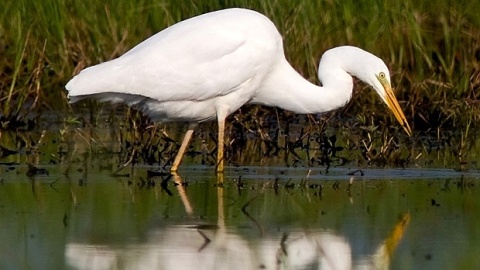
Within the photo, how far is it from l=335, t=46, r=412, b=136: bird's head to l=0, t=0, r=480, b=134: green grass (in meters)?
1.35

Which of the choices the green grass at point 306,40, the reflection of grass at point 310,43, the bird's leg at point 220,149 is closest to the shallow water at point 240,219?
the bird's leg at point 220,149

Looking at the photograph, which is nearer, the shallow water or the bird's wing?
the shallow water

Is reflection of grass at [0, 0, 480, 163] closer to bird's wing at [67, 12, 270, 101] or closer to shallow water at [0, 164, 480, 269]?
bird's wing at [67, 12, 270, 101]

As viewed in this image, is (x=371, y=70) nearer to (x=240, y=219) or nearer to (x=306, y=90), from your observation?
(x=306, y=90)

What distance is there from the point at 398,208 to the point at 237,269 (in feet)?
5.84

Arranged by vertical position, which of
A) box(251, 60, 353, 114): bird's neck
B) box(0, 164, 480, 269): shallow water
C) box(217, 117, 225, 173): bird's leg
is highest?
box(251, 60, 353, 114): bird's neck

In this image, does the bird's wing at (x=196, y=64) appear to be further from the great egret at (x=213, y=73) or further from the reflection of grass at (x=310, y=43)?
the reflection of grass at (x=310, y=43)

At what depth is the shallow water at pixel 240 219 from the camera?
18.7ft

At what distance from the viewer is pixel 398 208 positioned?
7.04m

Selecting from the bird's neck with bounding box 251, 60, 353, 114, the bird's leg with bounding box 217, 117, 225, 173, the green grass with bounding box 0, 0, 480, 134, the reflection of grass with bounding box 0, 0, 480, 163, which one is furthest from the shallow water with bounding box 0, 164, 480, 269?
the green grass with bounding box 0, 0, 480, 134

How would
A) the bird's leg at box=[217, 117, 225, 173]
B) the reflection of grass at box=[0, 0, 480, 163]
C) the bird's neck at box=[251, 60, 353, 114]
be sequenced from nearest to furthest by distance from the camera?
the bird's leg at box=[217, 117, 225, 173] → the bird's neck at box=[251, 60, 353, 114] → the reflection of grass at box=[0, 0, 480, 163]

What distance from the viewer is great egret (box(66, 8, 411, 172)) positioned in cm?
831

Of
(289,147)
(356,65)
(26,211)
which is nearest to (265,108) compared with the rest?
(289,147)

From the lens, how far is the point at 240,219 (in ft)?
22.0
